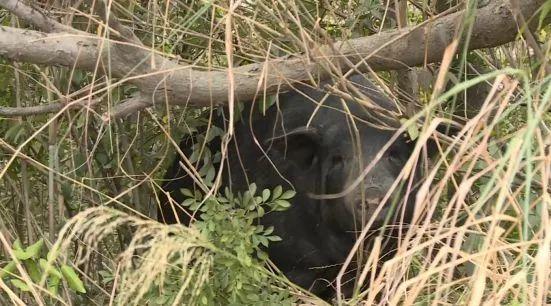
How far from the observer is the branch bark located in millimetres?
3111

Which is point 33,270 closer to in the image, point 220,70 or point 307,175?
point 220,70

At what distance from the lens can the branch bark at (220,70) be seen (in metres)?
3.11

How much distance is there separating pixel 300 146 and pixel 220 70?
1.56 meters

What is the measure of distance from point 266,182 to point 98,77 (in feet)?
3.79

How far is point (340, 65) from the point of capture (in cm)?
324

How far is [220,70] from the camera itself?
324cm

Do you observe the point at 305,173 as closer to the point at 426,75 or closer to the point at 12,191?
the point at 426,75

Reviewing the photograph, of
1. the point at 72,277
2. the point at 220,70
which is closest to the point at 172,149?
the point at 220,70

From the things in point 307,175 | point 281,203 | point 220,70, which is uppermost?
point 220,70

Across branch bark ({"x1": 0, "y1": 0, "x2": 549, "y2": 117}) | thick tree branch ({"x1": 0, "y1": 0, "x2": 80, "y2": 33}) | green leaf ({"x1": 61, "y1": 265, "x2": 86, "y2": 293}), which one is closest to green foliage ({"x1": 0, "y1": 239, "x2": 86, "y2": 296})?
green leaf ({"x1": 61, "y1": 265, "x2": 86, "y2": 293})

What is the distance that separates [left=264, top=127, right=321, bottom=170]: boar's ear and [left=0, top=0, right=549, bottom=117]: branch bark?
1186 mm

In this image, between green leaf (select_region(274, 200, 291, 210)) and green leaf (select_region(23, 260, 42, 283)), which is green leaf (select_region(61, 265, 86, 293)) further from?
green leaf (select_region(274, 200, 291, 210))

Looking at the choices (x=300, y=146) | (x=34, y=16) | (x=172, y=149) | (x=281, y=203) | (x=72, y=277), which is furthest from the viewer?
(x=172, y=149)

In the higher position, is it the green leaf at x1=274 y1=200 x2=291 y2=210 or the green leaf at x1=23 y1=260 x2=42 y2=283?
the green leaf at x1=274 y1=200 x2=291 y2=210
